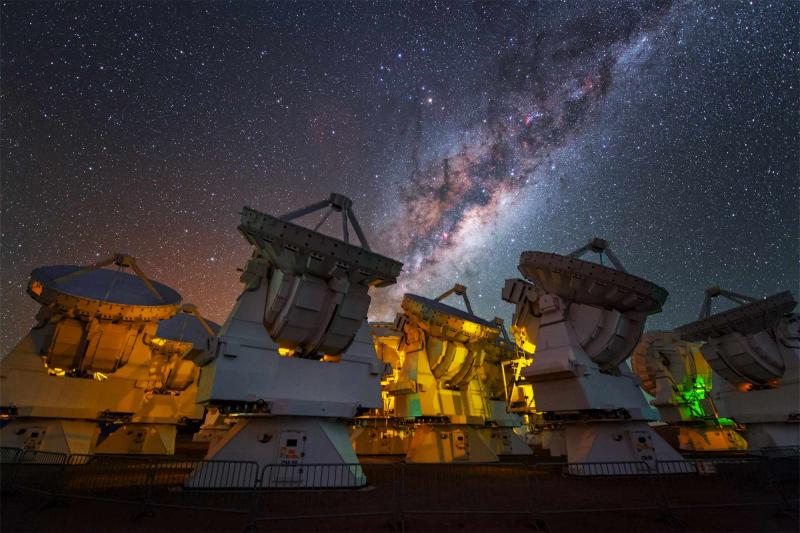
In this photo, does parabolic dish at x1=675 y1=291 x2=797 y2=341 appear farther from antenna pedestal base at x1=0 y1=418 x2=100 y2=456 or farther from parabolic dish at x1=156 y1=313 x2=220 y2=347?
parabolic dish at x1=156 y1=313 x2=220 y2=347

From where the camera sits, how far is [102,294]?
18969 millimetres

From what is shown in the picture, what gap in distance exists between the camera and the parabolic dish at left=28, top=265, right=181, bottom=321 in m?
17.4

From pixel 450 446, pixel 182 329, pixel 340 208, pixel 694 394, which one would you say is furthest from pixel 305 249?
pixel 694 394

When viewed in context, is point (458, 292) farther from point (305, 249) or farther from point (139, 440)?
point (139, 440)

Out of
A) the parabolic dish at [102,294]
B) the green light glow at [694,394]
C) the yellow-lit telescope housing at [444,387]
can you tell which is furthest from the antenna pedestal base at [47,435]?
the green light glow at [694,394]

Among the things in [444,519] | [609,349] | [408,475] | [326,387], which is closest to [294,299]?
[326,387]

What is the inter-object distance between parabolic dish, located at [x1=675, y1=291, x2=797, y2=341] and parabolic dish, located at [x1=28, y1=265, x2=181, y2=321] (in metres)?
27.4

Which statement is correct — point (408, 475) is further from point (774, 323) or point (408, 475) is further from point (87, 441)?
point (774, 323)

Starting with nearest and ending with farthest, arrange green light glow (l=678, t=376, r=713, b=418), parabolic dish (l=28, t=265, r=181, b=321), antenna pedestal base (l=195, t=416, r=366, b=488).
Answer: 1. antenna pedestal base (l=195, t=416, r=366, b=488)
2. parabolic dish (l=28, t=265, r=181, b=321)
3. green light glow (l=678, t=376, r=713, b=418)

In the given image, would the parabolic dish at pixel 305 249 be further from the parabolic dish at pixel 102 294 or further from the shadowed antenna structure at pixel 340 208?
the parabolic dish at pixel 102 294

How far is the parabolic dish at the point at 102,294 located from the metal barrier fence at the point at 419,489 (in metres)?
6.65

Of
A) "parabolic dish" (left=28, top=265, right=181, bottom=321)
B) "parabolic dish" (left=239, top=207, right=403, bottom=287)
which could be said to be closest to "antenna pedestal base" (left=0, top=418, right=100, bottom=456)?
"parabolic dish" (left=28, top=265, right=181, bottom=321)

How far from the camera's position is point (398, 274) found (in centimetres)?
1290

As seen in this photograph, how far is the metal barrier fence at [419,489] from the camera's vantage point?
8.25 meters
